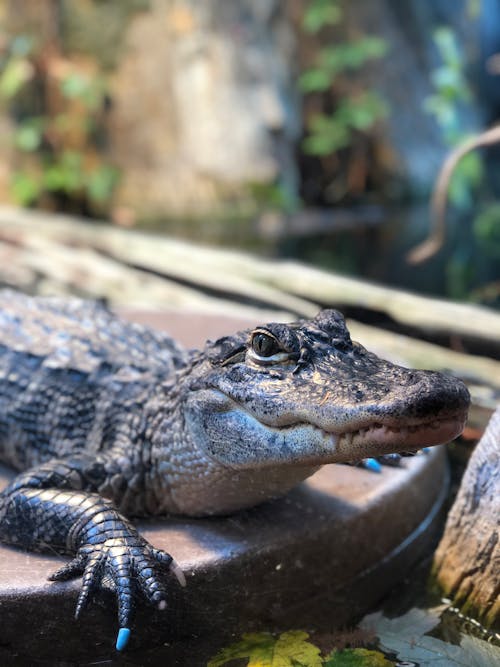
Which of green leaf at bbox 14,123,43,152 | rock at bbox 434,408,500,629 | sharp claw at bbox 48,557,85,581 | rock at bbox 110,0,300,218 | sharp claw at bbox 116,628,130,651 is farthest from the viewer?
rock at bbox 110,0,300,218

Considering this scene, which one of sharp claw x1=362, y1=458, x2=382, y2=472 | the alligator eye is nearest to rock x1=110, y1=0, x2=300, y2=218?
sharp claw x1=362, y1=458, x2=382, y2=472

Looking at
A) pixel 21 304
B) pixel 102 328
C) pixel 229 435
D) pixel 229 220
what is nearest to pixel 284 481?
pixel 229 435

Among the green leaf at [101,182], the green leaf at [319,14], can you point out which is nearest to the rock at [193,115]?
the green leaf at [101,182]

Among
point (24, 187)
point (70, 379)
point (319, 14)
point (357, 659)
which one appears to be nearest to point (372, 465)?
point (357, 659)

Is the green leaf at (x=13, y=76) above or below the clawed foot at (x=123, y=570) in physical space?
above

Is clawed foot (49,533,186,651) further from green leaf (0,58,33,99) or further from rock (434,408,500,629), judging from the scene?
green leaf (0,58,33,99)

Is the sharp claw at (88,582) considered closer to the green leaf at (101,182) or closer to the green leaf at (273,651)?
the green leaf at (273,651)

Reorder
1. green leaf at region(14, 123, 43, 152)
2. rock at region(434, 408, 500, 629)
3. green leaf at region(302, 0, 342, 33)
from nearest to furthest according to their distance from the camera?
rock at region(434, 408, 500, 629) < green leaf at region(14, 123, 43, 152) < green leaf at region(302, 0, 342, 33)

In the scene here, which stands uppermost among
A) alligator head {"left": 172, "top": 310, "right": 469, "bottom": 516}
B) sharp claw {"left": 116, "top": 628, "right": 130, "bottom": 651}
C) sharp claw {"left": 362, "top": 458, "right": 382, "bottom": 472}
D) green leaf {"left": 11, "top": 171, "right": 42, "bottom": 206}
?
alligator head {"left": 172, "top": 310, "right": 469, "bottom": 516}
